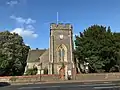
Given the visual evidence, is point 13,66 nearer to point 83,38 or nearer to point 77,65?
point 77,65

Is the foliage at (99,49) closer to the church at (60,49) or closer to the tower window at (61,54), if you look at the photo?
the church at (60,49)

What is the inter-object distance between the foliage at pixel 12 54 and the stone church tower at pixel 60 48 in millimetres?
12977

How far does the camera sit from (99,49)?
53312 mm

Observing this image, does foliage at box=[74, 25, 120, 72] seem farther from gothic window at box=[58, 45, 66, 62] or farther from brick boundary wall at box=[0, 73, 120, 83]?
gothic window at box=[58, 45, 66, 62]

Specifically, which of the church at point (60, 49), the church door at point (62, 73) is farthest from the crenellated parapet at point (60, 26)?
the church door at point (62, 73)

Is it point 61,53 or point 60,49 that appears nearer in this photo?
point 61,53

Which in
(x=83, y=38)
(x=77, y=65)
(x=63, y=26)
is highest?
(x=63, y=26)

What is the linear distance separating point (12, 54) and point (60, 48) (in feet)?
54.1

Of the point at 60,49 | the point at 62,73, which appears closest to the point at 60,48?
the point at 60,49

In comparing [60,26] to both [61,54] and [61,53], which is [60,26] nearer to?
[61,53]

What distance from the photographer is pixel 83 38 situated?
57062mm

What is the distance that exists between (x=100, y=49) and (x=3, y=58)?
25.7m

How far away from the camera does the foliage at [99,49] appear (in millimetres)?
52844

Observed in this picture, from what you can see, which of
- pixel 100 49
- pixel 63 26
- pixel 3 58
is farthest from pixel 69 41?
pixel 3 58
